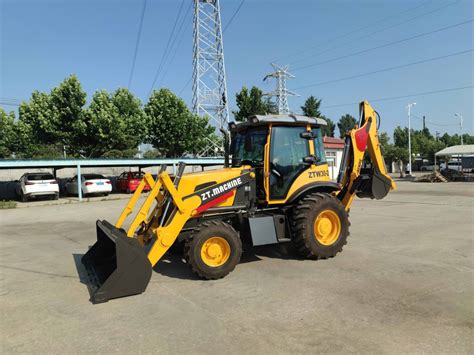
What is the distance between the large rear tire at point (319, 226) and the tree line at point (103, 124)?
697 inches

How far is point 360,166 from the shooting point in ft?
23.8

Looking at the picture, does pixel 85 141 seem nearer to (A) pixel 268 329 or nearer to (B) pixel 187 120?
(B) pixel 187 120

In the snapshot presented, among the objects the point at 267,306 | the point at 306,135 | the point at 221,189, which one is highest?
the point at 306,135

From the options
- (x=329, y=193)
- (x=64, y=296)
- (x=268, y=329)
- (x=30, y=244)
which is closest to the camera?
(x=268, y=329)

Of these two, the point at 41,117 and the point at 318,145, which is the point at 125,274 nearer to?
the point at 318,145

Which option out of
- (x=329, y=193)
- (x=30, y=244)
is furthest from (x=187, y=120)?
(x=329, y=193)

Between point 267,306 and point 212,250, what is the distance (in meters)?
1.32

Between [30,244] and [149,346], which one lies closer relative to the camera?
[149,346]

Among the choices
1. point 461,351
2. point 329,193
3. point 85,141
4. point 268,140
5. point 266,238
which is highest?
point 85,141

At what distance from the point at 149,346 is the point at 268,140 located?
3791 millimetres

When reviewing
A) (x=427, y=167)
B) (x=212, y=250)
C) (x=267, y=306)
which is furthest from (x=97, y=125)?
(x=427, y=167)

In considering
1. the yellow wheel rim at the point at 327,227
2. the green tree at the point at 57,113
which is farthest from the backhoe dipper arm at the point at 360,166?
the green tree at the point at 57,113

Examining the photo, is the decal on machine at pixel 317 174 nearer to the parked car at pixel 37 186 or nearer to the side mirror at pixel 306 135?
the side mirror at pixel 306 135

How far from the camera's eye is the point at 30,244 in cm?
869
